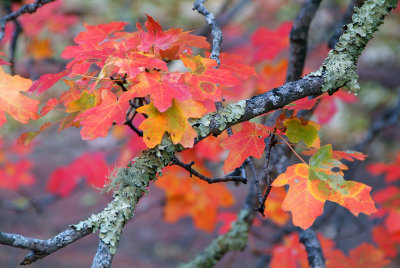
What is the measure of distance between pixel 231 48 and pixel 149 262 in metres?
2.43

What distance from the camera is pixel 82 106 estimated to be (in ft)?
3.13

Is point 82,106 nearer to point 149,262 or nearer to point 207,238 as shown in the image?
point 149,262

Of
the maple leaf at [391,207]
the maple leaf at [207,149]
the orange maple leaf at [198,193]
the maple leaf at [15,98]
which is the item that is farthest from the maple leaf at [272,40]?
the maple leaf at [15,98]

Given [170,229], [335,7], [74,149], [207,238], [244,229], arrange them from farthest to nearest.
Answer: [74,149], [170,229], [207,238], [335,7], [244,229]

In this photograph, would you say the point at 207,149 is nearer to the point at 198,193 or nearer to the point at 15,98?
the point at 198,193

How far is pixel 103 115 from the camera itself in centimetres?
90

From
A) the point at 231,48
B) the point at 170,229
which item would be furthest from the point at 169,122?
the point at 170,229

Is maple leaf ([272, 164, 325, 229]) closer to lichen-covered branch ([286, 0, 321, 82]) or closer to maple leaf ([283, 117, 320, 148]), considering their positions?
maple leaf ([283, 117, 320, 148])

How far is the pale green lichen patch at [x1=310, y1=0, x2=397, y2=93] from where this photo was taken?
3.16ft

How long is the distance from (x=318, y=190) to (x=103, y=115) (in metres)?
0.52

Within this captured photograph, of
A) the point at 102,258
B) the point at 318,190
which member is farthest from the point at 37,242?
the point at 318,190

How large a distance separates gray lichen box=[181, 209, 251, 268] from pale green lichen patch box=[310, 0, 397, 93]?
86cm

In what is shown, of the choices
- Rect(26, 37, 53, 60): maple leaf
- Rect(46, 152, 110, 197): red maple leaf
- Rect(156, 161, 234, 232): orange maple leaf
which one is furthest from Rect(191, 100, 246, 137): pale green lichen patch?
Rect(26, 37, 53, 60): maple leaf

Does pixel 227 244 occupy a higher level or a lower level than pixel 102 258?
higher
